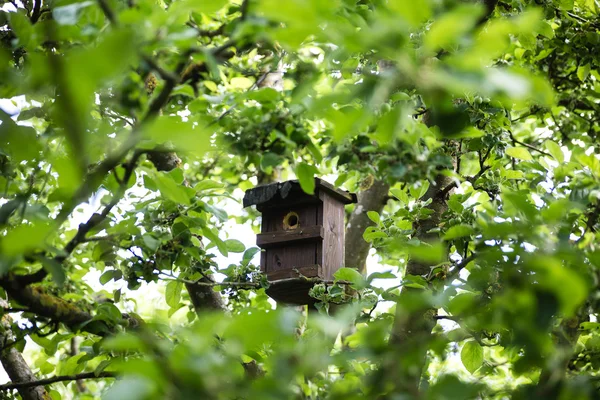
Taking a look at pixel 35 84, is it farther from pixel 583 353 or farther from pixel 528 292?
pixel 583 353

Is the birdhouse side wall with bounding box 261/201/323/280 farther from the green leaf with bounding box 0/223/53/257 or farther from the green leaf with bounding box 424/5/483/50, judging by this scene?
the green leaf with bounding box 424/5/483/50

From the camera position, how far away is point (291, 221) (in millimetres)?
3777

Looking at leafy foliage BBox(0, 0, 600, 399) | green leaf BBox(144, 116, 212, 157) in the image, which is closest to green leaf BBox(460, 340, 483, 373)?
leafy foliage BBox(0, 0, 600, 399)

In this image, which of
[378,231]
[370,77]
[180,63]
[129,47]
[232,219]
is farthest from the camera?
[232,219]

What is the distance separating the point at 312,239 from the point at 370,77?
2.29m

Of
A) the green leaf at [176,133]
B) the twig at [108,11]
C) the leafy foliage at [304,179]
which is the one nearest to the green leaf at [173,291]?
the leafy foliage at [304,179]

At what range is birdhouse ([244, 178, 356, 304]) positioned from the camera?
141 inches

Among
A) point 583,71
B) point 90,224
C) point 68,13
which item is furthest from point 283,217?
point 68,13

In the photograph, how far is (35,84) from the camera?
3.92ft

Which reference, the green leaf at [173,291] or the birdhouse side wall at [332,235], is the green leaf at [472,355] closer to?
the birdhouse side wall at [332,235]

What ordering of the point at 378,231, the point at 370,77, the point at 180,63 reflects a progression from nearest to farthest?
the point at 370,77, the point at 180,63, the point at 378,231

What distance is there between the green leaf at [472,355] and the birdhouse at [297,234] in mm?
864

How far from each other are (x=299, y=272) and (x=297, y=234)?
8.5 inches

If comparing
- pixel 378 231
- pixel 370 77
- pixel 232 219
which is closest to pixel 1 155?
pixel 378 231
